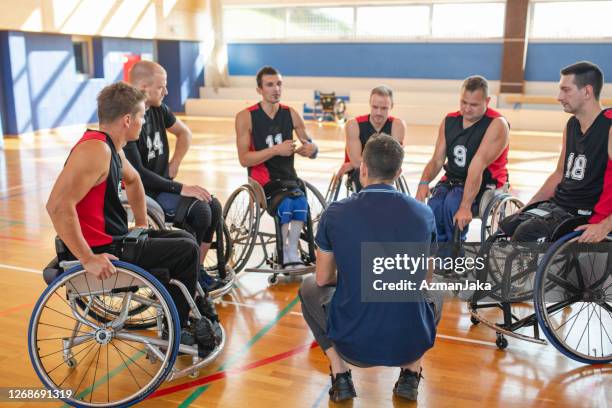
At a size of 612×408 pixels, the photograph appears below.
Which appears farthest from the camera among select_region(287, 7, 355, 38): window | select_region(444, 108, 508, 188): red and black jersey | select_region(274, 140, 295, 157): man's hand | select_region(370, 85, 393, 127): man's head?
select_region(287, 7, 355, 38): window

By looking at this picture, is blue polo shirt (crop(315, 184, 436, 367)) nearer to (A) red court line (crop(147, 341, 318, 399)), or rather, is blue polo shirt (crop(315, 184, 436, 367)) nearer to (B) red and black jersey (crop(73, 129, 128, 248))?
(A) red court line (crop(147, 341, 318, 399))

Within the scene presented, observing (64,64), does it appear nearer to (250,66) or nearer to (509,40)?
(250,66)

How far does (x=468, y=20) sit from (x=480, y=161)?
1051cm

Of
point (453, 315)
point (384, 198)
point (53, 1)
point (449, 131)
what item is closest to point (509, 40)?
point (53, 1)

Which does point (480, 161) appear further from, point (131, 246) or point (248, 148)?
point (131, 246)

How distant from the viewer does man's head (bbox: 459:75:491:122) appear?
3.18 metres

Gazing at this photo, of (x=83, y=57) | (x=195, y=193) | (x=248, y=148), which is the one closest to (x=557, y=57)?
(x=83, y=57)

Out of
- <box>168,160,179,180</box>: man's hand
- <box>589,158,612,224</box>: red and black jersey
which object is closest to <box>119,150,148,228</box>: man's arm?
<box>168,160,179,180</box>: man's hand

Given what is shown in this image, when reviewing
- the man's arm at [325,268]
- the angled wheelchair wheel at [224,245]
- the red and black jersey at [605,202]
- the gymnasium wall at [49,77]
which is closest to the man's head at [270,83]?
the angled wheelchair wheel at [224,245]

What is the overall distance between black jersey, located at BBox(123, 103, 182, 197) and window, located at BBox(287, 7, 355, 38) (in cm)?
1105

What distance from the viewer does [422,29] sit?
1304 cm

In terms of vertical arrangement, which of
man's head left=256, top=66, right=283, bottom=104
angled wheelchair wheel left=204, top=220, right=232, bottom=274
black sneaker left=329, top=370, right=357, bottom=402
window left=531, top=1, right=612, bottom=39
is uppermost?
window left=531, top=1, right=612, bottom=39

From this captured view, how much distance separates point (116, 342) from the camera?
268 centimetres

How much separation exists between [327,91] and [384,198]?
1225cm
